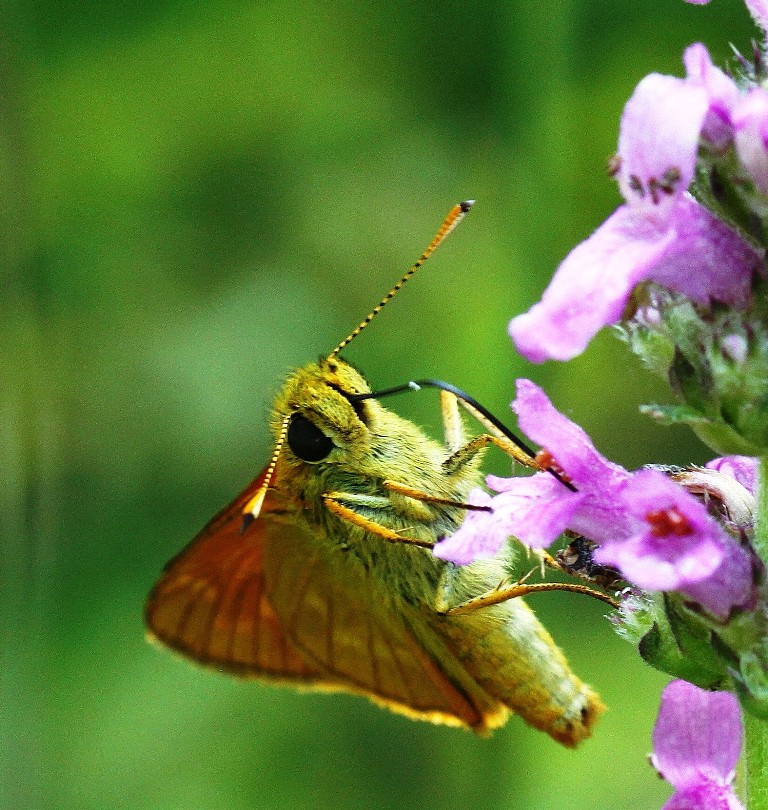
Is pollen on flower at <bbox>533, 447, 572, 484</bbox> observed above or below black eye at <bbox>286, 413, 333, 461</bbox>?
above

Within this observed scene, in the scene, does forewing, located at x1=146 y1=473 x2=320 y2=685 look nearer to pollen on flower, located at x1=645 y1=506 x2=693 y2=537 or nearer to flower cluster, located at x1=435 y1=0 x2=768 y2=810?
flower cluster, located at x1=435 y1=0 x2=768 y2=810

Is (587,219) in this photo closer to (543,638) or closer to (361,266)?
(361,266)

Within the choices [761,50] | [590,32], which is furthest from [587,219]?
[761,50]

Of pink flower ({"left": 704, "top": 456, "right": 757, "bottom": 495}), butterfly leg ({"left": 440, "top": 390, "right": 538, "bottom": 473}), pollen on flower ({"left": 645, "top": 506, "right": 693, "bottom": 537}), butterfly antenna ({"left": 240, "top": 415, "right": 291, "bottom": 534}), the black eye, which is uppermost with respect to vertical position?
pollen on flower ({"left": 645, "top": 506, "right": 693, "bottom": 537})

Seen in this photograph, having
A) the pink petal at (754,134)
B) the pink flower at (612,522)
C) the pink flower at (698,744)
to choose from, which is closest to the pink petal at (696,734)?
the pink flower at (698,744)

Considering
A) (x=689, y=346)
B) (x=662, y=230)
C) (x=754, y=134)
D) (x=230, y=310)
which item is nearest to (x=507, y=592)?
(x=689, y=346)

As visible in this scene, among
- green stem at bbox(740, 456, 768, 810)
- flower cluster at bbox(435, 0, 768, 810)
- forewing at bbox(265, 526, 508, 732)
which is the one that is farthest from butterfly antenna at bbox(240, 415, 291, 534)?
green stem at bbox(740, 456, 768, 810)

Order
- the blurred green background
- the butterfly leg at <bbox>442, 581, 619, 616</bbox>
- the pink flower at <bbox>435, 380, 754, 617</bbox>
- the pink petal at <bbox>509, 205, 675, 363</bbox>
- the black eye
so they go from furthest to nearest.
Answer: the blurred green background < the black eye < the butterfly leg at <bbox>442, 581, 619, 616</bbox> < the pink flower at <bbox>435, 380, 754, 617</bbox> < the pink petal at <bbox>509, 205, 675, 363</bbox>
